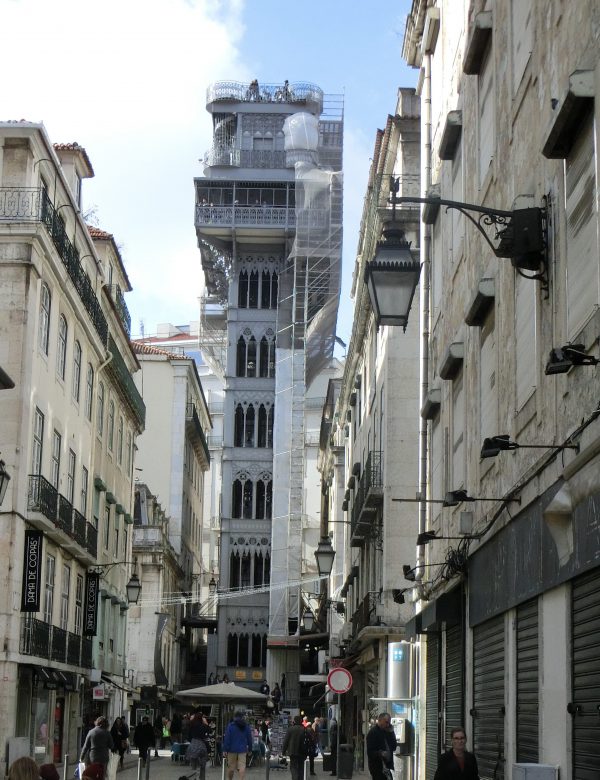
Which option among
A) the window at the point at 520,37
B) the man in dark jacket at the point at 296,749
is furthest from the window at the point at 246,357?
the window at the point at 520,37

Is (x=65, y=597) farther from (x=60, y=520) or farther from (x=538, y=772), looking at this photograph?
(x=538, y=772)

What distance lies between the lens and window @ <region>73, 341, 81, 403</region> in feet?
123

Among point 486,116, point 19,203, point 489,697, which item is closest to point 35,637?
point 19,203

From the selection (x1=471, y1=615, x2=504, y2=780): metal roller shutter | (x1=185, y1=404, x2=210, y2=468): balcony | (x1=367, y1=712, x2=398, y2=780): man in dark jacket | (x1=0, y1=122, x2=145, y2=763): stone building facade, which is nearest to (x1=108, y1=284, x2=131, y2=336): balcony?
(x1=0, y1=122, x2=145, y2=763): stone building facade

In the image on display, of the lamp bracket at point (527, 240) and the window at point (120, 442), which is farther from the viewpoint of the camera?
the window at point (120, 442)

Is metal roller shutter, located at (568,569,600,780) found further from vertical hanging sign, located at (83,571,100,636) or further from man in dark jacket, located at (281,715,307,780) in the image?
vertical hanging sign, located at (83,571,100,636)

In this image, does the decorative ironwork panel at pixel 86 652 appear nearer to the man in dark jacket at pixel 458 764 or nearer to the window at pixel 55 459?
the window at pixel 55 459

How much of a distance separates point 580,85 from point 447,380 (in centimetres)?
955

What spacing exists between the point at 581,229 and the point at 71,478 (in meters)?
28.9

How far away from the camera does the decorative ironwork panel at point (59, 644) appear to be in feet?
110

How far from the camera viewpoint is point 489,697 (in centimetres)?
1399

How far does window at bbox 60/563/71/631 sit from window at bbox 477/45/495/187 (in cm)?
2286

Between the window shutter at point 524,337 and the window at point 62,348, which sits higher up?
the window at point 62,348

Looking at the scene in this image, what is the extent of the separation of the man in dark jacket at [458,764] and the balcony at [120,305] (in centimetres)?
3202
